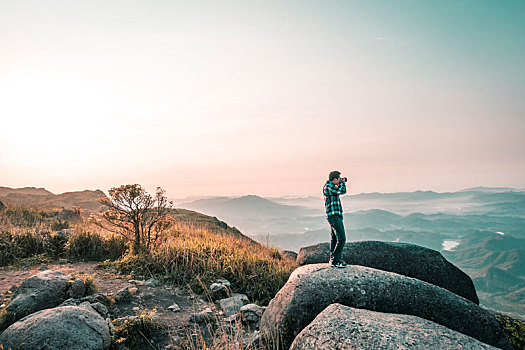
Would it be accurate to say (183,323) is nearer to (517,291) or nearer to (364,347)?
(364,347)

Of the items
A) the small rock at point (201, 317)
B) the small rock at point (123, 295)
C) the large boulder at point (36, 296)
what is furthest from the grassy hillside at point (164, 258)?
the large boulder at point (36, 296)

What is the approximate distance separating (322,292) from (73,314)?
13.3 ft

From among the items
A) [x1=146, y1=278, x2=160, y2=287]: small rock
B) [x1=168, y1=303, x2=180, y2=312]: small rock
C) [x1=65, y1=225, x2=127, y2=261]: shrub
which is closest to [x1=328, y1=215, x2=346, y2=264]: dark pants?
[x1=168, y1=303, x2=180, y2=312]: small rock

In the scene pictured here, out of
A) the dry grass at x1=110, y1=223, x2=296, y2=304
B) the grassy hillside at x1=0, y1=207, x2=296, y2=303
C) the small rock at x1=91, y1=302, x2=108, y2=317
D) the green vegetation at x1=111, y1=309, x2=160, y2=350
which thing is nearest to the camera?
the green vegetation at x1=111, y1=309, x2=160, y2=350

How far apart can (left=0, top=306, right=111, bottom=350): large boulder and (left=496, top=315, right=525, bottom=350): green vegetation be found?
7.82m

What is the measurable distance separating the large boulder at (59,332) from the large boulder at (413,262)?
7645 mm

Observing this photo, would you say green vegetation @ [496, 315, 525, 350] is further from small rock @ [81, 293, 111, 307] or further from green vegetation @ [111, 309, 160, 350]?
small rock @ [81, 293, 111, 307]

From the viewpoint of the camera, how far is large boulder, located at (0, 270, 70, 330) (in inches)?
207

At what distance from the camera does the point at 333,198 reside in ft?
24.3

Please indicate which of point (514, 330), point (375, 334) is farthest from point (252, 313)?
point (514, 330)

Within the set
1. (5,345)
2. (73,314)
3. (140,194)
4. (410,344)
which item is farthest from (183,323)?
(140,194)

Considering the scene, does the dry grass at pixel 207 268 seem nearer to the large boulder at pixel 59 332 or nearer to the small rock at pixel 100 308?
the small rock at pixel 100 308

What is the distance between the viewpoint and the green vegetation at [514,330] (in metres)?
6.14

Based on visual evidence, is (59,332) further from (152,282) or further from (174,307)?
(152,282)
